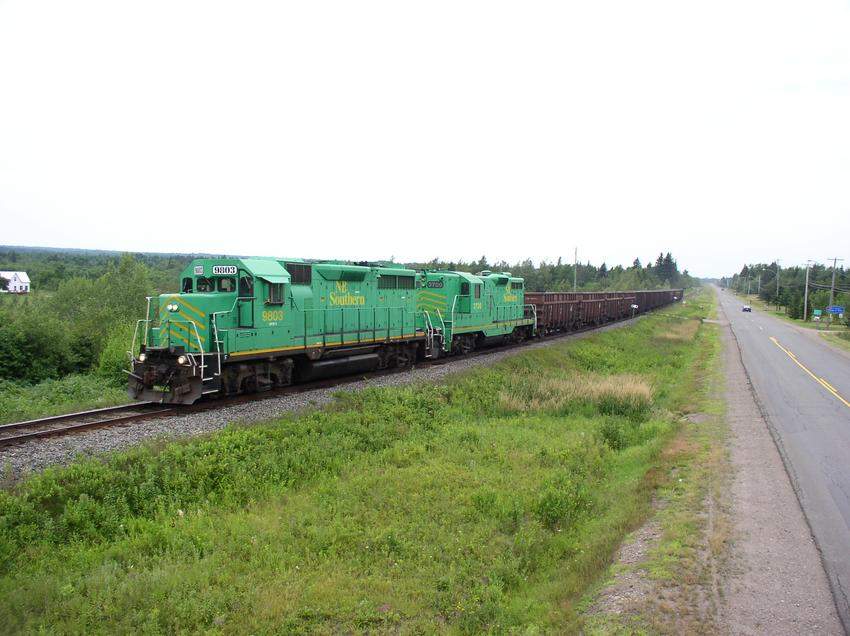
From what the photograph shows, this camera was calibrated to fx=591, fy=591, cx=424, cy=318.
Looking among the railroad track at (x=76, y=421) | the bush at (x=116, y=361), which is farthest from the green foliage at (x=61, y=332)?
the railroad track at (x=76, y=421)

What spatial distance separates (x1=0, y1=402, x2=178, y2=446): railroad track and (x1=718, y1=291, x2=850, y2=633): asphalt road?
1266 cm

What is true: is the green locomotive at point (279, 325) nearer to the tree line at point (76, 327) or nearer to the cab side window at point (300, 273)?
the cab side window at point (300, 273)

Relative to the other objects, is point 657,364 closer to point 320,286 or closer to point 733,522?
point 320,286

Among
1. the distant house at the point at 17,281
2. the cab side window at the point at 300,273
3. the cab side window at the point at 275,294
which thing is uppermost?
the cab side window at the point at 300,273

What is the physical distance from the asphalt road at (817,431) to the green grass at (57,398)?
15.0 meters

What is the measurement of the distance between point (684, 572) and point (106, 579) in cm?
686

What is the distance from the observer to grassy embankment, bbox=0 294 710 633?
6512 mm

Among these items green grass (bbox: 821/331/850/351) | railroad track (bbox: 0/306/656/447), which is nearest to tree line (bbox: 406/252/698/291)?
green grass (bbox: 821/331/850/351)

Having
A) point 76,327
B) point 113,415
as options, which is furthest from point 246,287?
point 76,327

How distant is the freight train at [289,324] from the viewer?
14.2 m

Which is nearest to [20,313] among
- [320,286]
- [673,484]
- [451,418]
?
[320,286]

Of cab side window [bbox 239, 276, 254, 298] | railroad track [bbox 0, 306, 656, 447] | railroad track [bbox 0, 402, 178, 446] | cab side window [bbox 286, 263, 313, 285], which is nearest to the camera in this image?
railroad track [bbox 0, 402, 178, 446]

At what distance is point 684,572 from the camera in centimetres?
730

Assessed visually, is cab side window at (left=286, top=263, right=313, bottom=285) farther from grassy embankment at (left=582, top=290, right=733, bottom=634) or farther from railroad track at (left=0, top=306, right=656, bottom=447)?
grassy embankment at (left=582, top=290, right=733, bottom=634)
